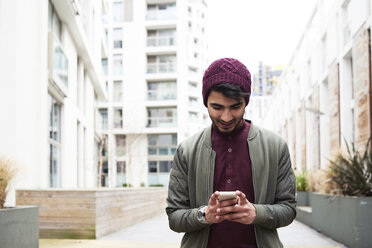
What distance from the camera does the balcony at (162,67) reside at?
43750 millimetres

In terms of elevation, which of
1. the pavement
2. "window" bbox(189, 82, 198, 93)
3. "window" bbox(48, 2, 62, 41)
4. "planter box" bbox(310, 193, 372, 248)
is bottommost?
the pavement

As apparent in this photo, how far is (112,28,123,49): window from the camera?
146 ft

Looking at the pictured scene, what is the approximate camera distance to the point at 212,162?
6.75ft

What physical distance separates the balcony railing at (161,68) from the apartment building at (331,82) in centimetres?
1481

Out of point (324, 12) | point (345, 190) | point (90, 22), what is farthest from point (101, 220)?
point (324, 12)

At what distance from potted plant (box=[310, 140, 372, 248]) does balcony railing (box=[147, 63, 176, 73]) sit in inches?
1387

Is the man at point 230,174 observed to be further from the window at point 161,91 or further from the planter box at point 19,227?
the window at point 161,91

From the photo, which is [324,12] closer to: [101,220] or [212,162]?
[101,220]

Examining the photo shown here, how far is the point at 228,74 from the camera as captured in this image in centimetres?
199

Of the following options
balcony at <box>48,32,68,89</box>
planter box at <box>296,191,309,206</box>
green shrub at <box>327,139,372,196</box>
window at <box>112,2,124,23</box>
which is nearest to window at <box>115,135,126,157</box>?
window at <box>112,2,124,23</box>

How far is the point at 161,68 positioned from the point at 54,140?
30.3 m

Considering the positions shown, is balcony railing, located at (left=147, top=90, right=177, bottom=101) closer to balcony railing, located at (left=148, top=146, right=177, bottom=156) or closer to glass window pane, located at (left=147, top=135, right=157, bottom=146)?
glass window pane, located at (left=147, top=135, right=157, bottom=146)

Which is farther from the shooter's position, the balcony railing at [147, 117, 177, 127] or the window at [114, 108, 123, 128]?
the window at [114, 108, 123, 128]

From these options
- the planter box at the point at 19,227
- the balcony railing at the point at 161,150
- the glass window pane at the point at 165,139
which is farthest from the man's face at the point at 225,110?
the glass window pane at the point at 165,139
